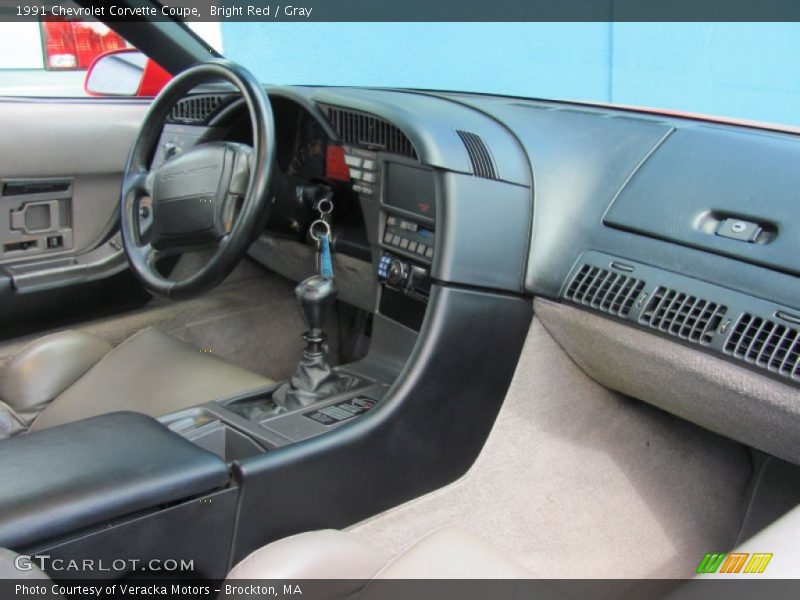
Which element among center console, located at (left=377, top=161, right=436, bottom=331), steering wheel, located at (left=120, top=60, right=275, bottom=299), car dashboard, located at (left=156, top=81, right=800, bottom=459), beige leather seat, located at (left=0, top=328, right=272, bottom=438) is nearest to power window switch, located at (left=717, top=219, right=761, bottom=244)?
car dashboard, located at (left=156, top=81, right=800, bottom=459)

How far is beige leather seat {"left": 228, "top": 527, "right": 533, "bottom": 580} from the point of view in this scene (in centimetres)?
96

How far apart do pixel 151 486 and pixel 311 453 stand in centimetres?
30

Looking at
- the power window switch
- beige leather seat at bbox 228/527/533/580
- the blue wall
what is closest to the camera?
beige leather seat at bbox 228/527/533/580

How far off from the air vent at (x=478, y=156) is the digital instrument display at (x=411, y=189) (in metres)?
0.09

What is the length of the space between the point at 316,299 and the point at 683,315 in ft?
2.22

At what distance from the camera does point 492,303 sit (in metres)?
1.54

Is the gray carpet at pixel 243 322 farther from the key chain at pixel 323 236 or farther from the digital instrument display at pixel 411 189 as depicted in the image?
the digital instrument display at pixel 411 189

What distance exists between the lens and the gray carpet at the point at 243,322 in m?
2.28

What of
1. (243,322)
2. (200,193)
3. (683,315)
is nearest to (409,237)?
(200,193)

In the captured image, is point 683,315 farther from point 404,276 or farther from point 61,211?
point 61,211

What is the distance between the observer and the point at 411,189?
1.66m

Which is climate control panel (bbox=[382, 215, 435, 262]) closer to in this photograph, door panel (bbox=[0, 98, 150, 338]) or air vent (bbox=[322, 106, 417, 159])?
air vent (bbox=[322, 106, 417, 159])

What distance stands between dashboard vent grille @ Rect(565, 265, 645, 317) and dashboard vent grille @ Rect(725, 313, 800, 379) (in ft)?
0.64

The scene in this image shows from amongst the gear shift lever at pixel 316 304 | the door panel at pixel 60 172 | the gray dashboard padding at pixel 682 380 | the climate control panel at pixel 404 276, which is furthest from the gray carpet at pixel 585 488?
the door panel at pixel 60 172
